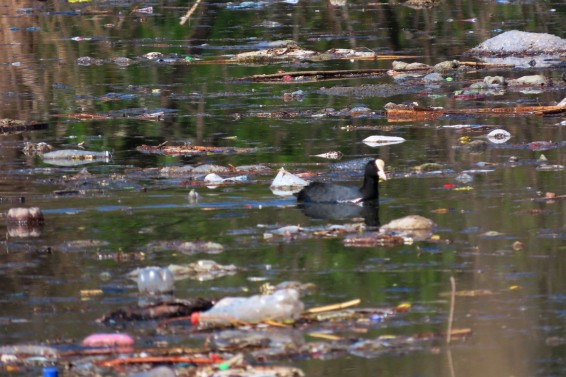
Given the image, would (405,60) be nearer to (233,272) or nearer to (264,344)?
(233,272)

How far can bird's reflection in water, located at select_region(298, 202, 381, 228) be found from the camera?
8.49 meters

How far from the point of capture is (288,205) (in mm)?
8875

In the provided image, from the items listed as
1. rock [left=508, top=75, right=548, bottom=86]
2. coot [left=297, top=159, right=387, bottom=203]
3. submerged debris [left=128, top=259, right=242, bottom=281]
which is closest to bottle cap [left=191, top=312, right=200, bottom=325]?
submerged debris [left=128, top=259, right=242, bottom=281]

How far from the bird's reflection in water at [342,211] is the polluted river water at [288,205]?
0.03 meters

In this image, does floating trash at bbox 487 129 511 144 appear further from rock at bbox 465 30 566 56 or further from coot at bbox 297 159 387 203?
rock at bbox 465 30 566 56

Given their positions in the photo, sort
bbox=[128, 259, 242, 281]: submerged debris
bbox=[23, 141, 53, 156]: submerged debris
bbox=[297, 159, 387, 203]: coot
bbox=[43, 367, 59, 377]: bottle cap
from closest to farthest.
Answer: bbox=[43, 367, 59, 377]: bottle cap < bbox=[128, 259, 242, 281]: submerged debris < bbox=[297, 159, 387, 203]: coot < bbox=[23, 141, 53, 156]: submerged debris

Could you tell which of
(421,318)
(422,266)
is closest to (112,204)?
(422,266)

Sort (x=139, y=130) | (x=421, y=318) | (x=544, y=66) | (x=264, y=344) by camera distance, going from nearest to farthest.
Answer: (x=264, y=344)
(x=421, y=318)
(x=139, y=130)
(x=544, y=66)

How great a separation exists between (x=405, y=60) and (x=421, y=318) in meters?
10.4

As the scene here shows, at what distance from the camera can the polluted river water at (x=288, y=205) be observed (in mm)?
5770

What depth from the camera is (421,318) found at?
19.8 ft

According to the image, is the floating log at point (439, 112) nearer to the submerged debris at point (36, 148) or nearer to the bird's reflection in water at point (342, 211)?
the submerged debris at point (36, 148)

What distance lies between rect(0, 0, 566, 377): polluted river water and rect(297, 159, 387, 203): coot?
0.11m

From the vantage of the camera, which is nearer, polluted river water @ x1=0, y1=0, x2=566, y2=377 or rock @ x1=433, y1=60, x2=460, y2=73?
polluted river water @ x1=0, y1=0, x2=566, y2=377
